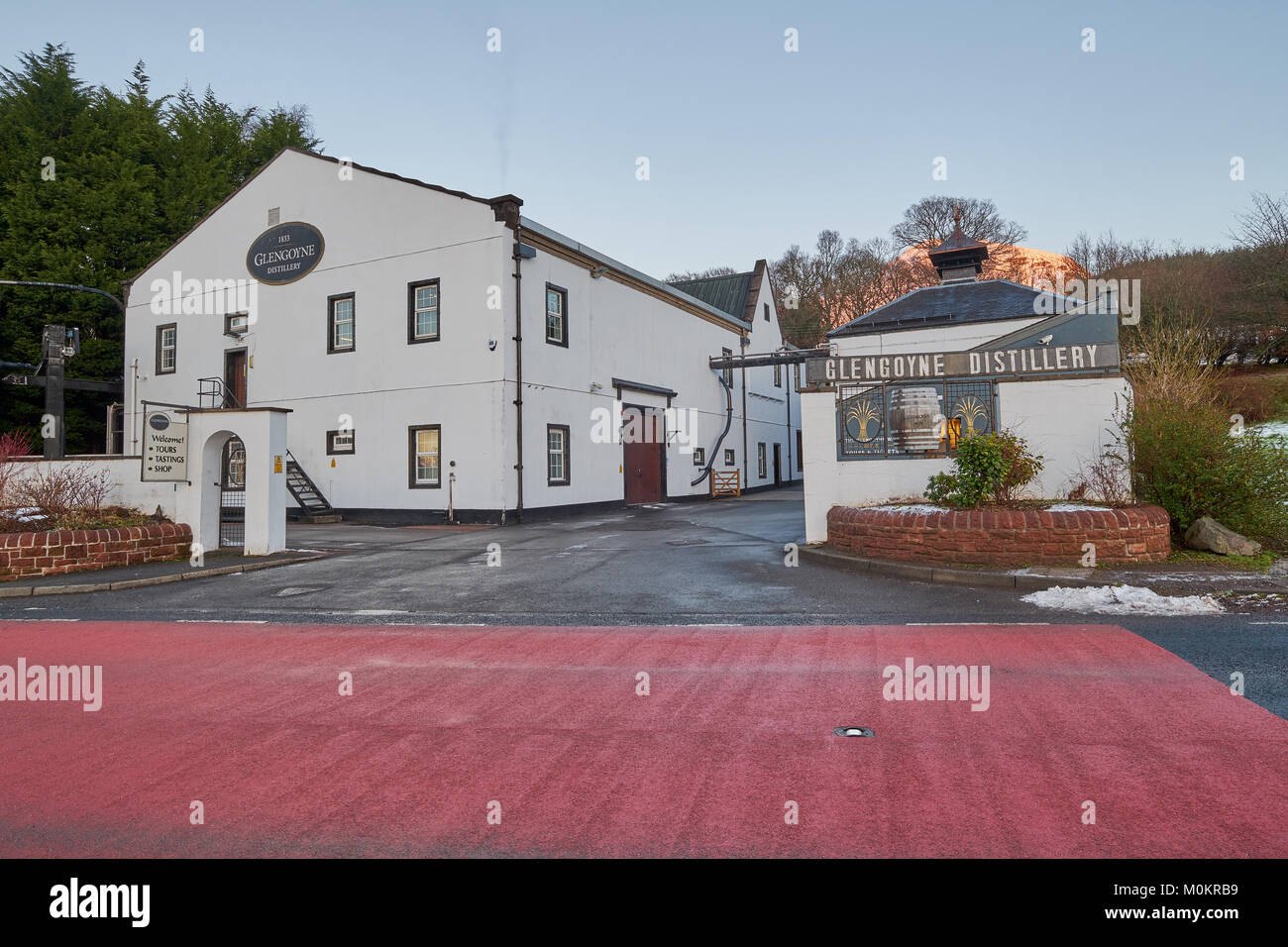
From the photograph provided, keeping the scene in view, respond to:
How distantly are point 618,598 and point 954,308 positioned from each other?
81.1 feet

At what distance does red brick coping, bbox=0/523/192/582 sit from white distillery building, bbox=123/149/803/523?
607cm

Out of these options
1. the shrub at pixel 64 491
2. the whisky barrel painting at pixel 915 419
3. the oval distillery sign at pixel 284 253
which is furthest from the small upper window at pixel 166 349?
the whisky barrel painting at pixel 915 419

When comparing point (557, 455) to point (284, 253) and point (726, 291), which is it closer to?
point (284, 253)

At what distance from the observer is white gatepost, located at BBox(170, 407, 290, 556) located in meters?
13.5

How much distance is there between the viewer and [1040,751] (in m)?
3.97

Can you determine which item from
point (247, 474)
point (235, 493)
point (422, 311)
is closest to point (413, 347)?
point (422, 311)

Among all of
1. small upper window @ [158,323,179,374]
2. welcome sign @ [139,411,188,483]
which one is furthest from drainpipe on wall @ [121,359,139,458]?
welcome sign @ [139,411,188,483]

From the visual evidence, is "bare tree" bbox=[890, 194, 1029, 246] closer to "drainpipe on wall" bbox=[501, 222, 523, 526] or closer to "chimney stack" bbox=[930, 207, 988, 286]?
"chimney stack" bbox=[930, 207, 988, 286]

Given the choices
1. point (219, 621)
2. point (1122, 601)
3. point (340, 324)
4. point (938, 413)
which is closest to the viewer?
point (1122, 601)

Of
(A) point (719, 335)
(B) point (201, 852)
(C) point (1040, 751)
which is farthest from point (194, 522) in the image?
(A) point (719, 335)

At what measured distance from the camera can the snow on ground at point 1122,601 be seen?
7.52m

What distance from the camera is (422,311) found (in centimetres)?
2200
